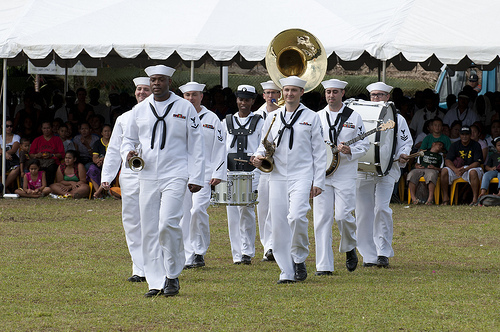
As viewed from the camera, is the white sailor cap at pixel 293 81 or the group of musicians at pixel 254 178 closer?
the group of musicians at pixel 254 178

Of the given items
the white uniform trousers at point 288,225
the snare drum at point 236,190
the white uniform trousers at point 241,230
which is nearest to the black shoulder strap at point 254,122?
the snare drum at point 236,190

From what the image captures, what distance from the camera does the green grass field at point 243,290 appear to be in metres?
6.77

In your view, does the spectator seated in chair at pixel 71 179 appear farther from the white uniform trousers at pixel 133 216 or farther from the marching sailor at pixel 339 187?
the marching sailor at pixel 339 187

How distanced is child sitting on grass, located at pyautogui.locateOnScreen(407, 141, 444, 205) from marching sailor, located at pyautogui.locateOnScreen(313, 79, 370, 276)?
7.06m

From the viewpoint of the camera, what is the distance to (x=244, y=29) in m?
16.5

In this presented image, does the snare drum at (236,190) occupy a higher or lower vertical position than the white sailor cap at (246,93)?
lower

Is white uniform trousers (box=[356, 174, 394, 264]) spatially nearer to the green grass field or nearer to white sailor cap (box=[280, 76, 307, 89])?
the green grass field

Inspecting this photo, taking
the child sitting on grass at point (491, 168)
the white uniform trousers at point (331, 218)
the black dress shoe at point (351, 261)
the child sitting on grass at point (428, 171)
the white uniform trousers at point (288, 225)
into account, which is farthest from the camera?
the child sitting on grass at point (428, 171)

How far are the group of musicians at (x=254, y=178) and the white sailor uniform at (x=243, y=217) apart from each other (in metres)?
0.01

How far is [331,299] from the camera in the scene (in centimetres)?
774

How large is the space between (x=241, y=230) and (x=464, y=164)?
24.1 feet

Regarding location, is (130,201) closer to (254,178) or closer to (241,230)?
(254,178)

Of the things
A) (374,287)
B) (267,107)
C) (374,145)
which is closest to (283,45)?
(267,107)

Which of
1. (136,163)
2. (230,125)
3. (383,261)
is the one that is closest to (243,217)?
(230,125)
